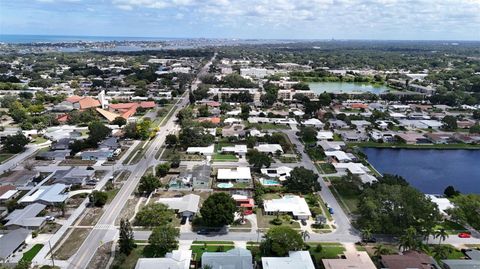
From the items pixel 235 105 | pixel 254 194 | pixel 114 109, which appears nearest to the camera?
pixel 254 194

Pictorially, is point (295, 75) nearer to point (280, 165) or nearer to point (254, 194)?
point (280, 165)

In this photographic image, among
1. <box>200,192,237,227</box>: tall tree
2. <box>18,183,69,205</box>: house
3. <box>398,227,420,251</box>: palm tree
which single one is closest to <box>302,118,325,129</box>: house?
<box>200,192,237,227</box>: tall tree

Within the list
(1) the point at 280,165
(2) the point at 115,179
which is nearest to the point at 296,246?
(1) the point at 280,165

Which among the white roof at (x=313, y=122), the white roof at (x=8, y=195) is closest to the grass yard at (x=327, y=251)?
the white roof at (x=8, y=195)

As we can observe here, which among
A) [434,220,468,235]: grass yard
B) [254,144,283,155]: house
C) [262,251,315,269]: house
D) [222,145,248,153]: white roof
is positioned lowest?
[434,220,468,235]: grass yard

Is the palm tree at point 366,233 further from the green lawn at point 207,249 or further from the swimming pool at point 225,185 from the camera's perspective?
the swimming pool at point 225,185

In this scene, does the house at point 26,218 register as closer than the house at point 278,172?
Yes

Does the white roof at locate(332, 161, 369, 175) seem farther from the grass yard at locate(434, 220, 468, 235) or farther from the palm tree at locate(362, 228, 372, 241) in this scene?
the palm tree at locate(362, 228, 372, 241)
